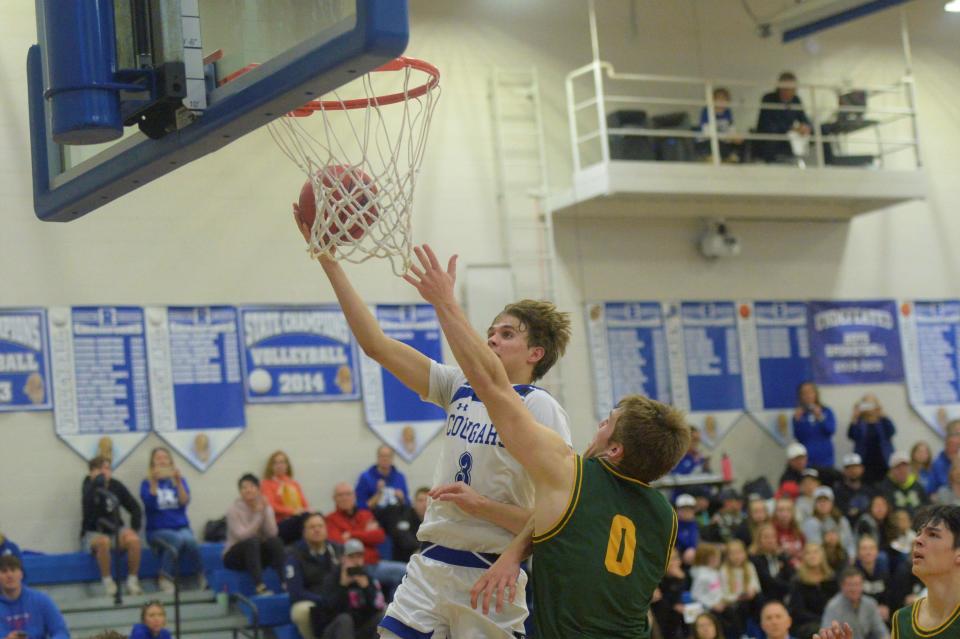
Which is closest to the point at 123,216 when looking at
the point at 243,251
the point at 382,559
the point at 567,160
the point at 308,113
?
the point at 243,251

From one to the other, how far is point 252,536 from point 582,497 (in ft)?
26.6

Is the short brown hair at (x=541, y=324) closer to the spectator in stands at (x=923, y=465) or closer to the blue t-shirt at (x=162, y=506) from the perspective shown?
the blue t-shirt at (x=162, y=506)

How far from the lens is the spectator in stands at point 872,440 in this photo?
15914mm

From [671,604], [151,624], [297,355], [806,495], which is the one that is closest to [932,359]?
[806,495]

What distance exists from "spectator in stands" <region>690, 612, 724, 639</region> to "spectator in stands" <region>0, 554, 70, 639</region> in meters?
5.11

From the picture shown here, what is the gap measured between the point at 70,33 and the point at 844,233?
1399 centimetres

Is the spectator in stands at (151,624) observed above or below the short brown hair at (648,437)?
below

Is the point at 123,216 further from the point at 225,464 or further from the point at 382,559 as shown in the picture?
the point at 382,559

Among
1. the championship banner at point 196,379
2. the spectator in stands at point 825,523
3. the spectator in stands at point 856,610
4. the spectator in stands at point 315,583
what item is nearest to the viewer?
the spectator in stands at point 315,583

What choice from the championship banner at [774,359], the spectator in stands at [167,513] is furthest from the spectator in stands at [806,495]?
the spectator in stands at [167,513]

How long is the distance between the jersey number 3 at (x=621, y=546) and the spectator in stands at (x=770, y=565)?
8.42 m

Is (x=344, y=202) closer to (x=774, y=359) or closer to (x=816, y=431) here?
(x=816, y=431)

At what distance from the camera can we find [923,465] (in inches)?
624

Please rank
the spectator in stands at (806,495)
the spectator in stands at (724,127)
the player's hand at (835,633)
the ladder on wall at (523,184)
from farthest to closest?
the spectator in stands at (724,127), the ladder on wall at (523,184), the spectator in stands at (806,495), the player's hand at (835,633)
